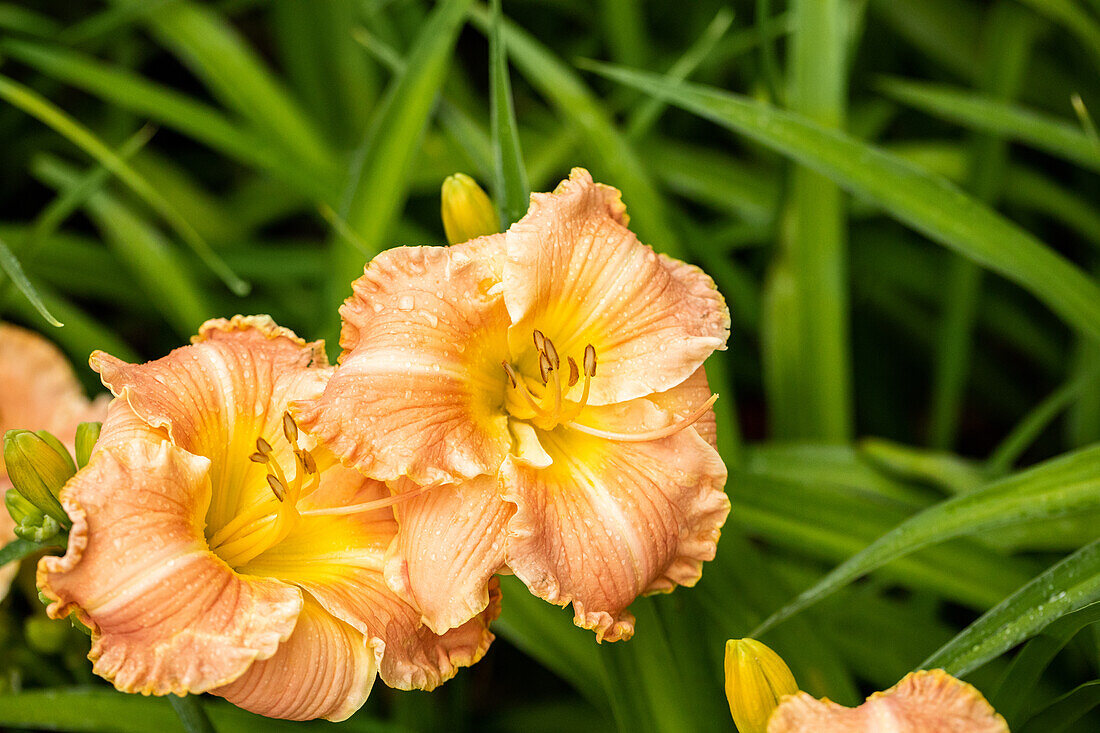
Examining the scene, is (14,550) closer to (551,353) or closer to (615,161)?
(551,353)

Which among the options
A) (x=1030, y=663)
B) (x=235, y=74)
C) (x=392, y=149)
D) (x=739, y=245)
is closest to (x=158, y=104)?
(x=235, y=74)

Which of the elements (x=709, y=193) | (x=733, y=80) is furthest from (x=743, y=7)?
(x=709, y=193)

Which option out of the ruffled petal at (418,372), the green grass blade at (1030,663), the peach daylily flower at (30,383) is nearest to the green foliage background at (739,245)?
the green grass blade at (1030,663)

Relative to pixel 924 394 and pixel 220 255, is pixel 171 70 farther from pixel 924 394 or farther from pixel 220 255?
pixel 924 394

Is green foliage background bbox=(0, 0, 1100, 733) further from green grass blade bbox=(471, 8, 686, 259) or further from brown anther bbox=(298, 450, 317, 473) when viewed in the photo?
brown anther bbox=(298, 450, 317, 473)

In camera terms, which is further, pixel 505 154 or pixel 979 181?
pixel 979 181
